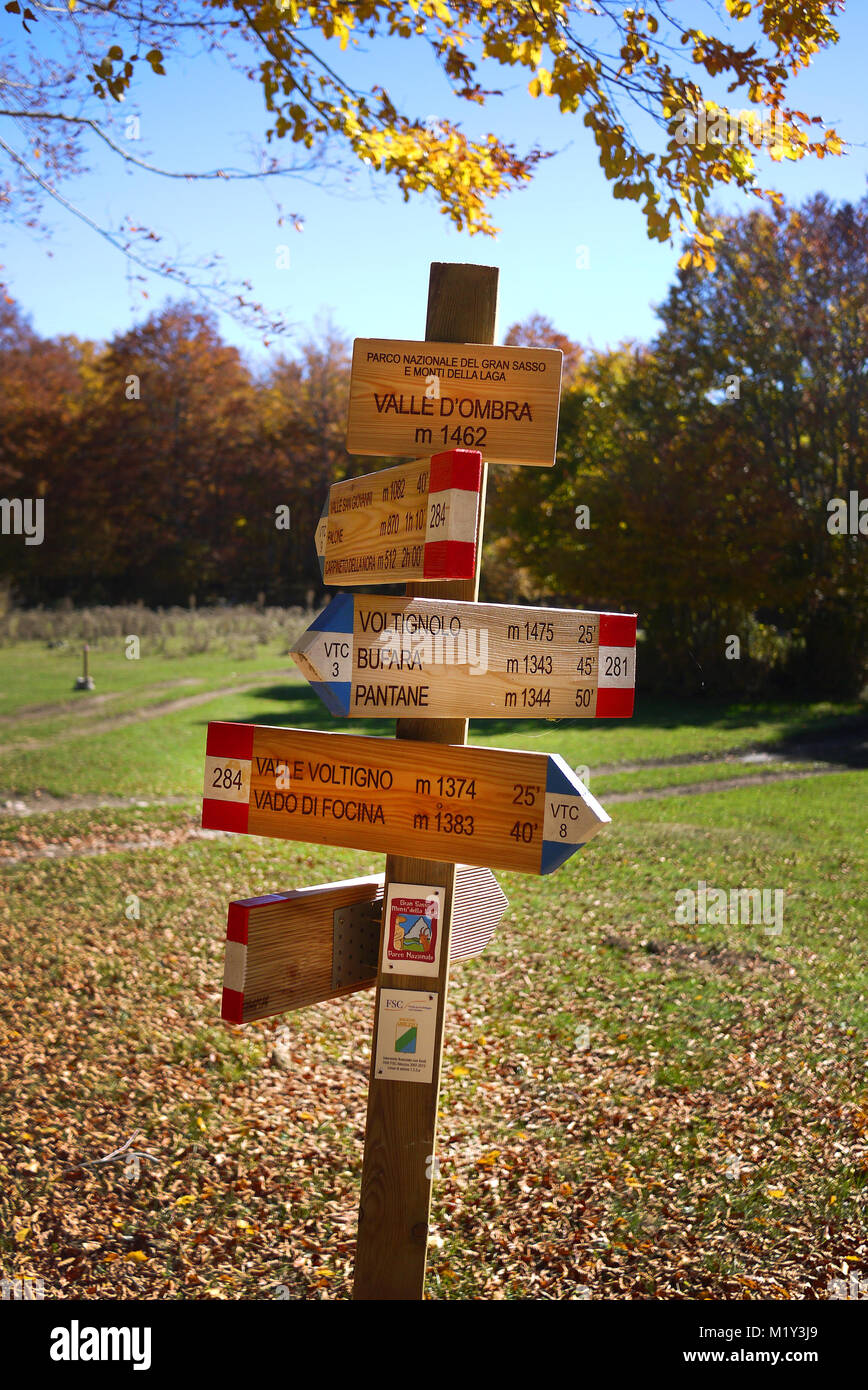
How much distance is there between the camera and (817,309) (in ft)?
64.4

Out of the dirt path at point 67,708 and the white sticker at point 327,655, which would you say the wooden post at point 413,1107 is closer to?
the white sticker at point 327,655

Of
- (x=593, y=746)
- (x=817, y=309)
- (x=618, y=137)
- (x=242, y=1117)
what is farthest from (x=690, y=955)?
(x=817, y=309)

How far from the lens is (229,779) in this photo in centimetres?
286

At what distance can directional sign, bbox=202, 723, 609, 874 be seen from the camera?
8.36ft

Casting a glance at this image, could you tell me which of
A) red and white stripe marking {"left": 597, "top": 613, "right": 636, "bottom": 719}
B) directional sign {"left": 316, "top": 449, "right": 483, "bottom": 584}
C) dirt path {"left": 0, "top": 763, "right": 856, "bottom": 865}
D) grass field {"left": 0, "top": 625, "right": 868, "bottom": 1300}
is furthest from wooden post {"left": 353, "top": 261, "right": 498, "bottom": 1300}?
dirt path {"left": 0, "top": 763, "right": 856, "bottom": 865}

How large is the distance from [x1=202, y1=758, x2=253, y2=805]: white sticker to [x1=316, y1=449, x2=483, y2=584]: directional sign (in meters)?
0.60

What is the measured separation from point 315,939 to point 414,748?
0.63 metres

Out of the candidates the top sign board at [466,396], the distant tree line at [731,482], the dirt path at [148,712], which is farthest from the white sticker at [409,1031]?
the distant tree line at [731,482]

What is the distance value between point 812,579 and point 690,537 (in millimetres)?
2533

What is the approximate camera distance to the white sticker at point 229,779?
284cm

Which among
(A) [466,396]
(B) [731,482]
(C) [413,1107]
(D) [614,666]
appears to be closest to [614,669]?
(D) [614,666]

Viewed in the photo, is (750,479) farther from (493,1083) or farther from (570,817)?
(570,817)

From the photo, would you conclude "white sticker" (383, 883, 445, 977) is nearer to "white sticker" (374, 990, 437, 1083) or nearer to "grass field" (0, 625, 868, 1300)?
"white sticker" (374, 990, 437, 1083)

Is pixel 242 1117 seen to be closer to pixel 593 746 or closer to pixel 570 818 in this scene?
pixel 570 818
